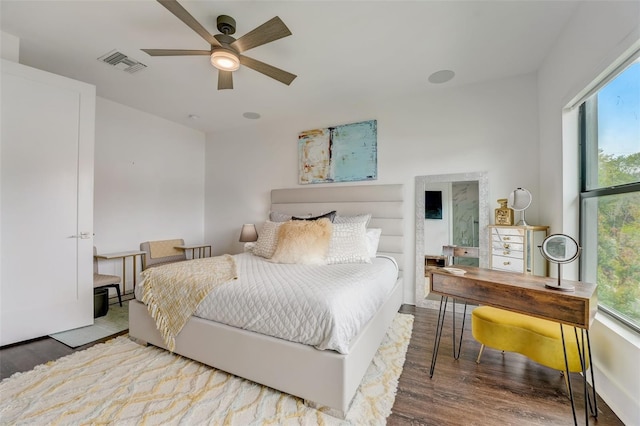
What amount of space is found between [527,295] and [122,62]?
3979 mm

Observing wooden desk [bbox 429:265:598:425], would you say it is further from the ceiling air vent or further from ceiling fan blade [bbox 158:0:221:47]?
the ceiling air vent

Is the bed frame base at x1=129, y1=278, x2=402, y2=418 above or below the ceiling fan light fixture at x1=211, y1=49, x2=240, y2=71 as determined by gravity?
below

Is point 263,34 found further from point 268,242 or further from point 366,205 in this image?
point 366,205

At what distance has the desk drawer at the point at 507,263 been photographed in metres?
2.45

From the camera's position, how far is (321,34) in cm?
217

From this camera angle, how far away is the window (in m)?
1.45

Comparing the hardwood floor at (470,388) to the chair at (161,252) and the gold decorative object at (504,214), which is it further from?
the chair at (161,252)

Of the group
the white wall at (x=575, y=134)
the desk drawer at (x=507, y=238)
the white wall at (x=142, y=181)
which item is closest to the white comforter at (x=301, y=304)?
the white wall at (x=575, y=134)

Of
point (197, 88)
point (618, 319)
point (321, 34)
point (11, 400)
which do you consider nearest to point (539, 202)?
point (618, 319)

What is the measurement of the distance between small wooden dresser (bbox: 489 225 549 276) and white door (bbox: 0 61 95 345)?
4.27m

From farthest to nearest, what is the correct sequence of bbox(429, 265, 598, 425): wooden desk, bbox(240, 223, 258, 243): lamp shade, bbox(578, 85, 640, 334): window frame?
1. bbox(240, 223, 258, 243): lamp shade
2. bbox(578, 85, 640, 334): window frame
3. bbox(429, 265, 598, 425): wooden desk

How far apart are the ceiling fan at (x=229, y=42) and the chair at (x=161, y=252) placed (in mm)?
2815

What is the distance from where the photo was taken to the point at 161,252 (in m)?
3.88

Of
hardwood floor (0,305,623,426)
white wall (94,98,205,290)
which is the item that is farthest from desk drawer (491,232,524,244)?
white wall (94,98,205,290)
